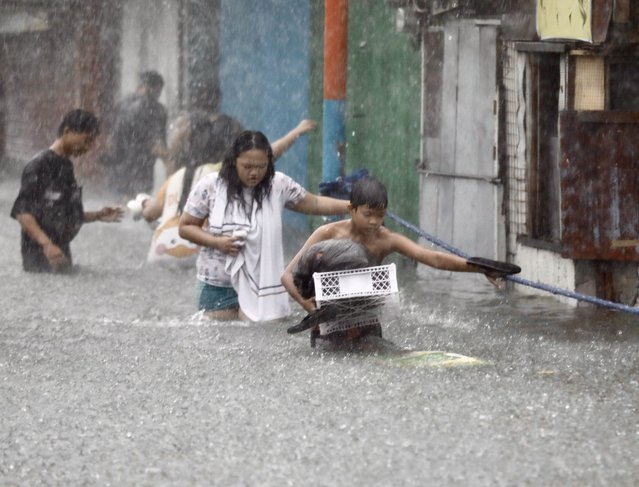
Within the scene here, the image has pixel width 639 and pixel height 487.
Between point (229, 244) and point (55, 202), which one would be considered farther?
point (55, 202)

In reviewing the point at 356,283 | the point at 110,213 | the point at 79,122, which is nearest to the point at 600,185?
the point at 356,283

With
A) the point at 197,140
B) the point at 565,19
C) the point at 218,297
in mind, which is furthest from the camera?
the point at 197,140

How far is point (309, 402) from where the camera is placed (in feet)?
22.7

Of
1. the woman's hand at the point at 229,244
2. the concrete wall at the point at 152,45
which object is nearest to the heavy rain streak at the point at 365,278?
the woman's hand at the point at 229,244

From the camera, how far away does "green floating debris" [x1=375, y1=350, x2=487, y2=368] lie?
7734mm

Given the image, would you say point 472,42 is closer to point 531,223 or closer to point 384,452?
point 531,223

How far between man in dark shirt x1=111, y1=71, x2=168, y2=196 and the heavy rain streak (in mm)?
95

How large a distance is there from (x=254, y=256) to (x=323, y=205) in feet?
1.80

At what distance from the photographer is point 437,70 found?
12695 millimetres

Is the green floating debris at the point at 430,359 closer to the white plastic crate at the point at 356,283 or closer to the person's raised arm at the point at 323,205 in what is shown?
the white plastic crate at the point at 356,283

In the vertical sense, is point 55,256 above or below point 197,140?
below

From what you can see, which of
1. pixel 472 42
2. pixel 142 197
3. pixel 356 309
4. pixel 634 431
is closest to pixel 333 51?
pixel 472 42

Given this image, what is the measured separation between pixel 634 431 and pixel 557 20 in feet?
14.4

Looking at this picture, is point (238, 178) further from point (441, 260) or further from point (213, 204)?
point (441, 260)
